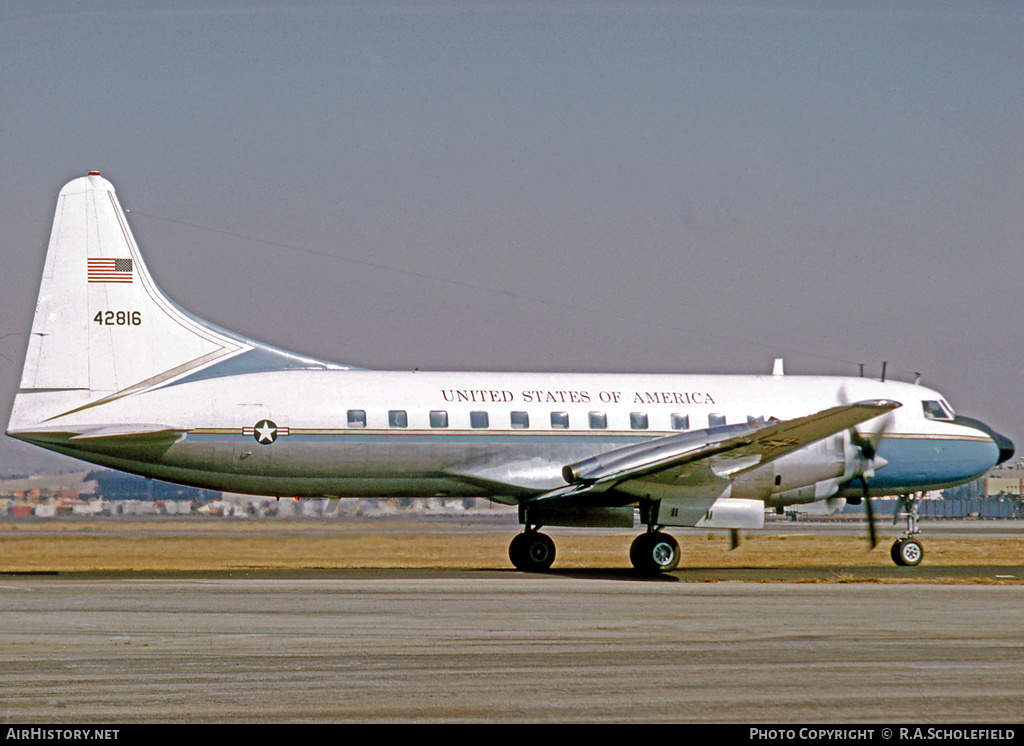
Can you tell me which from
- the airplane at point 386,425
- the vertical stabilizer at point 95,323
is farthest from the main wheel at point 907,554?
the vertical stabilizer at point 95,323

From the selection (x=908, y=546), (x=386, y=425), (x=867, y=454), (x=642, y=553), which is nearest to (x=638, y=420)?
(x=642, y=553)

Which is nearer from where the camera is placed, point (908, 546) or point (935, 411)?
point (908, 546)

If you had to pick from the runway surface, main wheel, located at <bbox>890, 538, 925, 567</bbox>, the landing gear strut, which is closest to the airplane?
the landing gear strut

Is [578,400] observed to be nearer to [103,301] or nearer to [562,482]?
[562,482]

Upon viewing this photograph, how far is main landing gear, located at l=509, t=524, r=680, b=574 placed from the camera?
2759 cm

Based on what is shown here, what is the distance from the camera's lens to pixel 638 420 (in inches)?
1155

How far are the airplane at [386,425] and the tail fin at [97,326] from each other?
3 centimetres

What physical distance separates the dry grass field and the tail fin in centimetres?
562

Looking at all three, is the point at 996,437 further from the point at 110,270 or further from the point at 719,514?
the point at 110,270

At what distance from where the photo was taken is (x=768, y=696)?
1137cm

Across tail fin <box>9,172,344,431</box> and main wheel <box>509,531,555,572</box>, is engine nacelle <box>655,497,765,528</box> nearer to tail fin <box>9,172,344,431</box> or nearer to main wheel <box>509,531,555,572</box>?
main wheel <box>509,531,555,572</box>

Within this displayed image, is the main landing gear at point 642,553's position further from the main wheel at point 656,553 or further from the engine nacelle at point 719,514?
the engine nacelle at point 719,514

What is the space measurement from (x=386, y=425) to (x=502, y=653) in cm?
1371

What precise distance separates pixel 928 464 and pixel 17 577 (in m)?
22.9
